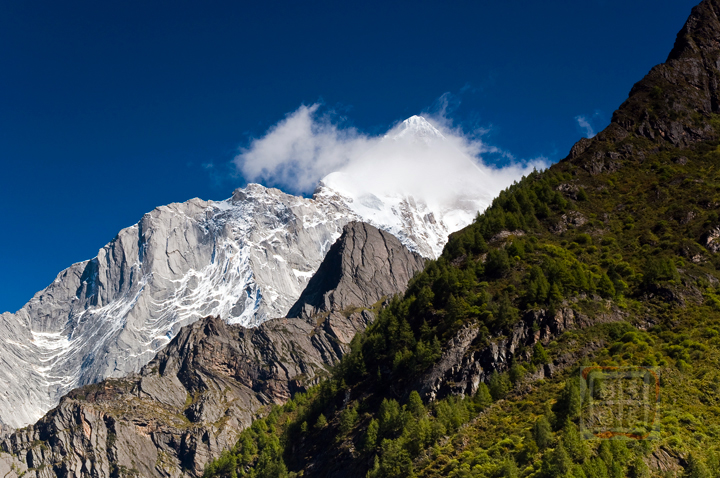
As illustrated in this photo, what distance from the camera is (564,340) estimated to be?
109m

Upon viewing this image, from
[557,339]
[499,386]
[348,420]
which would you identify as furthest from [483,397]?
[348,420]

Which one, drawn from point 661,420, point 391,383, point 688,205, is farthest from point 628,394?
point 688,205

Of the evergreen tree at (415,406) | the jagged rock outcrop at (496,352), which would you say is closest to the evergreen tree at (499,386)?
the jagged rock outcrop at (496,352)

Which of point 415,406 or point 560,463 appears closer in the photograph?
point 560,463

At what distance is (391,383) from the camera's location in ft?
415

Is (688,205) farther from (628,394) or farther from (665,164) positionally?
(628,394)

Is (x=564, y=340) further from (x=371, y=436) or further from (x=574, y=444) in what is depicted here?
(x=371, y=436)

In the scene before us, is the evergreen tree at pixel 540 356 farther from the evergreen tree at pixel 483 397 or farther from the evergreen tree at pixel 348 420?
the evergreen tree at pixel 348 420

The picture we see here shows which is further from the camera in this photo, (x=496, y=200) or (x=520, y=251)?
(x=496, y=200)

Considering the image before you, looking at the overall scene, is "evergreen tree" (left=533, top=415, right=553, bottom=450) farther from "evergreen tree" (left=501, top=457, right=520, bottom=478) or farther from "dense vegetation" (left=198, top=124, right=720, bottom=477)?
"evergreen tree" (left=501, top=457, right=520, bottom=478)

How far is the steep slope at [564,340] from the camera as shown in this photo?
86.7 metres

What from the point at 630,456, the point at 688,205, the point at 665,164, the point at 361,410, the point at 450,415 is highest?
the point at 665,164

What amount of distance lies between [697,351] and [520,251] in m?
41.7

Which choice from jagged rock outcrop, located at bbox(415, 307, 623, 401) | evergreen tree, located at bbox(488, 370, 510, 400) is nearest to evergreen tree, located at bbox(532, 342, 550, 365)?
jagged rock outcrop, located at bbox(415, 307, 623, 401)
